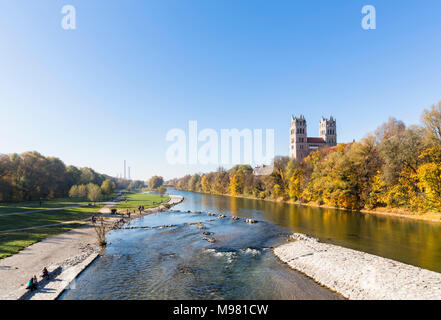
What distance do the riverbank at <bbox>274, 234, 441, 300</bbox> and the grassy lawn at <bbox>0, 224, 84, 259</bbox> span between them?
2991 centimetres

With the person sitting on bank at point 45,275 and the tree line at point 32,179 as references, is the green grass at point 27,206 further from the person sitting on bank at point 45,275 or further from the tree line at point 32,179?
the person sitting on bank at point 45,275

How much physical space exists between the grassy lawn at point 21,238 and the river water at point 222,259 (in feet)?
29.0

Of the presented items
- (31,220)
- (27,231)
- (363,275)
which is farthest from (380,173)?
(31,220)

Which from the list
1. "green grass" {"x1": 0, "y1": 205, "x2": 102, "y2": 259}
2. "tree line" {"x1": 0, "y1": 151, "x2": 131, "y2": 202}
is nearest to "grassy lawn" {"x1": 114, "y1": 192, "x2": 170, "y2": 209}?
"tree line" {"x1": 0, "y1": 151, "x2": 131, "y2": 202}

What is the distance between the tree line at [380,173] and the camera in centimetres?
4322

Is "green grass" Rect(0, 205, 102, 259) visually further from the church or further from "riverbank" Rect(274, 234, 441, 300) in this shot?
the church

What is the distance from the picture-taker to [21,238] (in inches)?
1094

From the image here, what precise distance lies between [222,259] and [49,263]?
17.4 metres

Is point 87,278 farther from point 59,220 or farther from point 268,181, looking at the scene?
point 268,181

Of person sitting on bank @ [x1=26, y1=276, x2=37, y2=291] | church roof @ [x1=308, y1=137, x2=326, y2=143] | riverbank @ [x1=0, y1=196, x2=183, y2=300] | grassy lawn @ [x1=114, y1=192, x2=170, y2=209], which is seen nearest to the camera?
person sitting on bank @ [x1=26, y1=276, x2=37, y2=291]

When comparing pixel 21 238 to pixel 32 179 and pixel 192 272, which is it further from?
pixel 32 179

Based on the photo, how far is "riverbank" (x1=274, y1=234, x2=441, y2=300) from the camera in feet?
48.5
